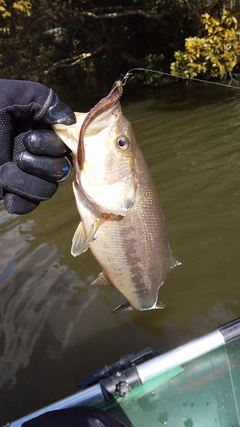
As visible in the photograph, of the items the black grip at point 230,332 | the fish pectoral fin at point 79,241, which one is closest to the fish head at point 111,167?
the fish pectoral fin at point 79,241

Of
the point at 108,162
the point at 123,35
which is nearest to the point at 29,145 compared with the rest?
the point at 108,162

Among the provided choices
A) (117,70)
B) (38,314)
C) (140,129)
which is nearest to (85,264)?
(38,314)

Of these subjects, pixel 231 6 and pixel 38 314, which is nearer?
pixel 38 314

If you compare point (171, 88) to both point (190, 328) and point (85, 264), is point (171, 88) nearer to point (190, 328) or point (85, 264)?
point (85, 264)

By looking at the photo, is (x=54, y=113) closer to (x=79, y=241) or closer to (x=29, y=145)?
(x=29, y=145)

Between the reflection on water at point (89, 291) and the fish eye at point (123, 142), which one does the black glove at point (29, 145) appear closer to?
the fish eye at point (123, 142)

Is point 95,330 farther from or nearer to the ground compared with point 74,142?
nearer to the ground
